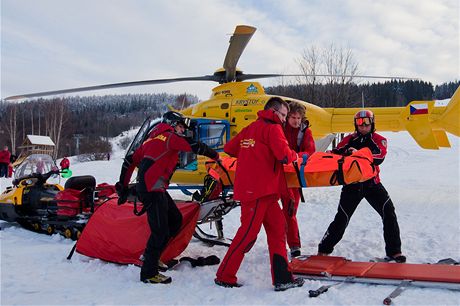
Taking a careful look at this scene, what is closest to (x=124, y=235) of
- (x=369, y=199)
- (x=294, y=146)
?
(x=294, y=146)

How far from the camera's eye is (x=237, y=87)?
31.1 feet

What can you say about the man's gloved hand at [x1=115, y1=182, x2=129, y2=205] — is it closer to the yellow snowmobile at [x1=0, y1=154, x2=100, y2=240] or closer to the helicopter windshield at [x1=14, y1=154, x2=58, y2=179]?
the yellow snowmobile at [x1=0, y1=154, x2=100, y2=240]

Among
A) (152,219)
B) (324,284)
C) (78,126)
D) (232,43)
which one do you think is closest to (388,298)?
(324,284)

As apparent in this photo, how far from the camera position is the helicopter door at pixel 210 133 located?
9367 millimetres

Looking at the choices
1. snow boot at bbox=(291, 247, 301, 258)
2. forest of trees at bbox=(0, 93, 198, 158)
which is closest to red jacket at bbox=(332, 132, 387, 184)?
snow boot at bbox=(291, 247, 301, 258)

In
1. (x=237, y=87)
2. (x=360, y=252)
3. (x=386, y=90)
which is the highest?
(x=386, y=90)

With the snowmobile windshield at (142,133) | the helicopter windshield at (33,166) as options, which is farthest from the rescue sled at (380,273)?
the helicopter windshield at (33,166)

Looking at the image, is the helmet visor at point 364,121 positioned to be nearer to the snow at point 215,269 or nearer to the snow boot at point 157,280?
the snow at point 215,269

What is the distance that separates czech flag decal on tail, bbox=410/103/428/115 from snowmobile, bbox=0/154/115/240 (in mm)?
6199

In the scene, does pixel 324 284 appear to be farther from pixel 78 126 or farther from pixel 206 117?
pixel 78 126

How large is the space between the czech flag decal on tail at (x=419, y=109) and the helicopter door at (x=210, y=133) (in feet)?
13.2

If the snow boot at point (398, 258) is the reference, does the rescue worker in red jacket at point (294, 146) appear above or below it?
above

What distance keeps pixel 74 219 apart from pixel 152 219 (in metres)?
2.77

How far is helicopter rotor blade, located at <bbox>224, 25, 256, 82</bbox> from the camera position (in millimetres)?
7793
